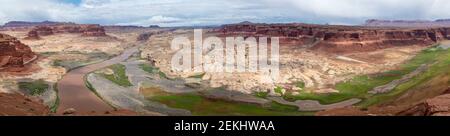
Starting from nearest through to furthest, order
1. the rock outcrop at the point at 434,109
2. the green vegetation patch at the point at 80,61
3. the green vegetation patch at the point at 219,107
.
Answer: the rock outcrop at the point at 434,109, the green vegetation patch at the point at 219,107, the green vegetation patch at the point at 80,61

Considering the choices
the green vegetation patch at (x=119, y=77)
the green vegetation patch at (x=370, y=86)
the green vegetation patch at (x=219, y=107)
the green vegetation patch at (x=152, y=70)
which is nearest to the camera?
the green vegetation patch at (x=219, y=107)

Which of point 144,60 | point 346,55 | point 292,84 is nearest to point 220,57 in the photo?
point 144,60

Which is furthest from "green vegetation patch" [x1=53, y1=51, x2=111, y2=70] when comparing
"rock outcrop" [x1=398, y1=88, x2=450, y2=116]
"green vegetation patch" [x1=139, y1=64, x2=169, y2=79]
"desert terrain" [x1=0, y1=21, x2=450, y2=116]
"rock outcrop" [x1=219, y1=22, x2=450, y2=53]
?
"rock outcrop" [x1=398, y1=88, x2=450, y2=116]

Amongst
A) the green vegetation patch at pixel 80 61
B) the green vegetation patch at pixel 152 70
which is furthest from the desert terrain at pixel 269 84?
the green vegetation patch at pixel 152 70

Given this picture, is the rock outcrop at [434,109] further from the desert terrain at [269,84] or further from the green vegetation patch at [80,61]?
the green vegetation patch at [80,61]

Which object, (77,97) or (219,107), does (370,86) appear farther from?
(77,97)
